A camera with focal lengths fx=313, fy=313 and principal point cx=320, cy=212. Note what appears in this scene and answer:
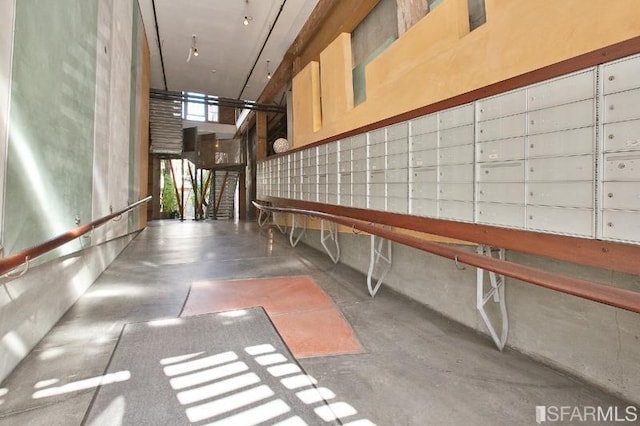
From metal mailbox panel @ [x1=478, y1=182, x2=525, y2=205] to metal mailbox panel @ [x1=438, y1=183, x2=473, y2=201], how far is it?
83 millimetres

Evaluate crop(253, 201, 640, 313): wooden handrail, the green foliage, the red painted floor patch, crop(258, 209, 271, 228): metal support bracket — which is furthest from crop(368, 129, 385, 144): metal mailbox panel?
the green foliage

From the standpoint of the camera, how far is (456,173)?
201 centimetres

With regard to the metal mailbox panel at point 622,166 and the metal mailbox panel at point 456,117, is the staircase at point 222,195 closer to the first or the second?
the metal mailbox panel at point 456,117

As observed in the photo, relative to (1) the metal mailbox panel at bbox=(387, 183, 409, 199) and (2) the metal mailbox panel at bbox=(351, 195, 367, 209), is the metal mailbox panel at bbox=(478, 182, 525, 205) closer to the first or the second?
(1) the metal mailbox panel at bbox=(387, 183, 409, 199)

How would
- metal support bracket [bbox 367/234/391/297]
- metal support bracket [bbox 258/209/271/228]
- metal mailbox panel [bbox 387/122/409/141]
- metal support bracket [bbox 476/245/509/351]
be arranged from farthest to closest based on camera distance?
1. metal support bracket [bbox 258/209/271/228]
2. metal support bracket [bbox 367/234/391/297]
3. metal mailbox panel [bbox 387/122/409/141]
4. metal support bracket [bbox 476/245/509/351]

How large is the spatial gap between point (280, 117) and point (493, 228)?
9.40 meters

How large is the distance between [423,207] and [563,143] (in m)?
0.98

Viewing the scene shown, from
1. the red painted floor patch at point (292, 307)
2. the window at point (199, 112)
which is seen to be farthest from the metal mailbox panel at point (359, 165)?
the window at point (199, 112)

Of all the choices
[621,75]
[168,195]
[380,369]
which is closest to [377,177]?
[380,369]

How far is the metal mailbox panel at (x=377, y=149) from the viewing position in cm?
276

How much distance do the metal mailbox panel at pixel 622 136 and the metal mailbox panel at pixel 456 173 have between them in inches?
26.6

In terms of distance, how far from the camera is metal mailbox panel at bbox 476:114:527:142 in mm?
1624

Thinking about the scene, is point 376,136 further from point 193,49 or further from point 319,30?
point 193,49

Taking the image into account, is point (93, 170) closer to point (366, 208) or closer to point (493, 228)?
point (366, 208)
